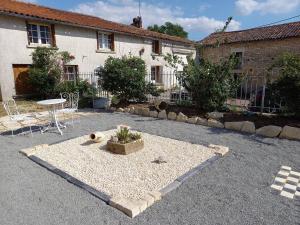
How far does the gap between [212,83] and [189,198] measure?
496 centimetres

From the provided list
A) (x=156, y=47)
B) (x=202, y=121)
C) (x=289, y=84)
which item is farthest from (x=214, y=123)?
(x=156, y=47)

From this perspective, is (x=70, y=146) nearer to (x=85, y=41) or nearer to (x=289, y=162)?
(x=289, y=162)

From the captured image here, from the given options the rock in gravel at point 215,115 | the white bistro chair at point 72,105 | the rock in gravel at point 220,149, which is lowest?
the rock in gravel at point 220,149

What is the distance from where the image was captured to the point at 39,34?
1327 centimetres

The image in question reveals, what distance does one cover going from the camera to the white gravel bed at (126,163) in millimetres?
3523

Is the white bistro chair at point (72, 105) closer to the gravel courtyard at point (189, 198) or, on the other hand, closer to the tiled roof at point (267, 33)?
the gravel courtyard at point (189, 198)

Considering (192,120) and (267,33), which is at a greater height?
(267,33)

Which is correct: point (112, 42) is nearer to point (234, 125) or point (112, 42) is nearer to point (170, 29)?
point (234, 125)

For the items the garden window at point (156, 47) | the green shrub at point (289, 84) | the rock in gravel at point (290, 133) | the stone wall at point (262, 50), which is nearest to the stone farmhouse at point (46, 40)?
the garden window at point (156, 47)

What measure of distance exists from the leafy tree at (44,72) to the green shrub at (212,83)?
827cm

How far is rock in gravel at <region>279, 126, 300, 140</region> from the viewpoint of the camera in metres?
5.58

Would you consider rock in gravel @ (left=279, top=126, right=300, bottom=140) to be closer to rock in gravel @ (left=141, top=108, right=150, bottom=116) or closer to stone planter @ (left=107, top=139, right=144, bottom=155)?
stone planter @ (left=107, top=139, right=144, bottom=155)

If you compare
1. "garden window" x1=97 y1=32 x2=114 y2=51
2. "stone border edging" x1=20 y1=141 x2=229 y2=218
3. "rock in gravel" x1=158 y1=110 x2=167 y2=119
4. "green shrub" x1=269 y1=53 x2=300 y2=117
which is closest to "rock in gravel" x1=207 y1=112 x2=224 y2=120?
"rock in gravel" x1=158 y1=110 x2=167 y2=119

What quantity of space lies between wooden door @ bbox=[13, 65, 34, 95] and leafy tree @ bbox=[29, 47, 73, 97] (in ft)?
1.26
